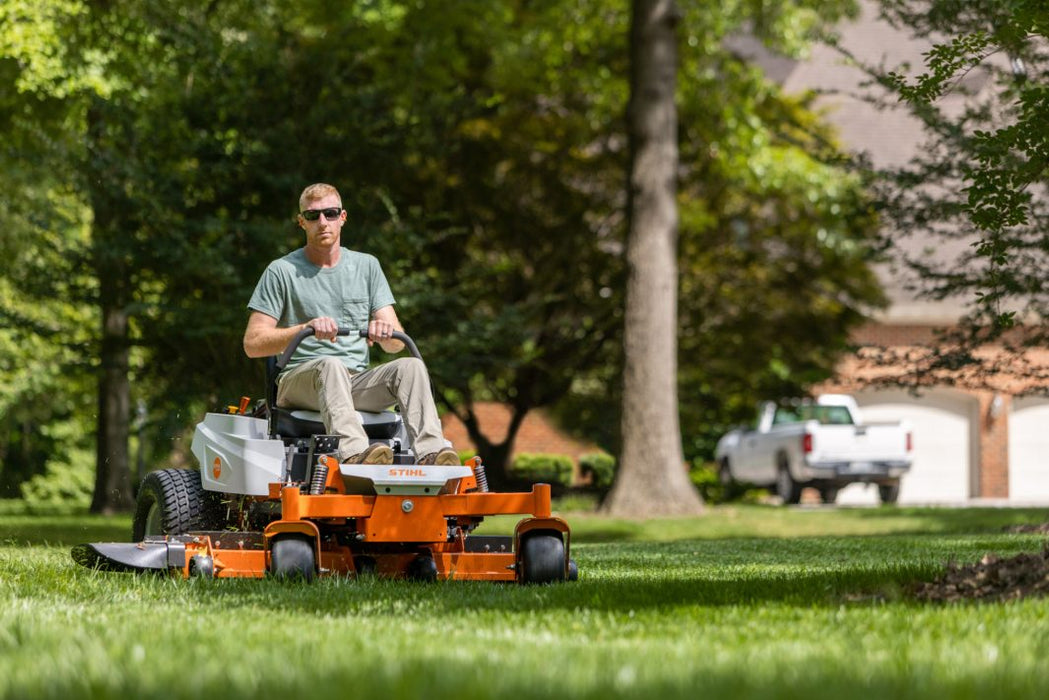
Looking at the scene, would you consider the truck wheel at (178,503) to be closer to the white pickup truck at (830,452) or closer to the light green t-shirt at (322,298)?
the light green t-shirt at (322,298)

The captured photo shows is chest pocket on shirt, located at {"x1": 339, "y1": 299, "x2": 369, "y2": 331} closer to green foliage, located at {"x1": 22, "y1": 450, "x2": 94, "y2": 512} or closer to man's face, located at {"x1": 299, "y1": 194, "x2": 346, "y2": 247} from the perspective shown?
man's face, located at {"x1": 299, "y1": 194, "x2": 346, "y2": 247}

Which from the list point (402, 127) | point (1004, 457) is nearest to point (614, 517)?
point (402, 127)

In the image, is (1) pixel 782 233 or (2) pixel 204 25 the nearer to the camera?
(2) pixel 204 25

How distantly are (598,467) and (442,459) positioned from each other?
1947 cm

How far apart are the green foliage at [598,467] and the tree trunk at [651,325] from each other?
265 inches

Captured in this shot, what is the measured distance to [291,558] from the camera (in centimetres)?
761

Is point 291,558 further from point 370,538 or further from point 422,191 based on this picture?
point 422,191

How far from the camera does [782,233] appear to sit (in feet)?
79.4

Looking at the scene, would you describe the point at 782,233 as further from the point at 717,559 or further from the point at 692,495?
the point at 717,559

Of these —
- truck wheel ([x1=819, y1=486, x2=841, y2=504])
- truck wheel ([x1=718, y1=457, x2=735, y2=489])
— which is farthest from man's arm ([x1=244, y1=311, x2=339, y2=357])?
truck wheel ([x1=718, y1=457, x2=735, y2=489])

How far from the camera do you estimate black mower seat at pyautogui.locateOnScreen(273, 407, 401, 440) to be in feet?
27.6

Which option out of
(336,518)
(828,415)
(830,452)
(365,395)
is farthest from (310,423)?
(828,415)

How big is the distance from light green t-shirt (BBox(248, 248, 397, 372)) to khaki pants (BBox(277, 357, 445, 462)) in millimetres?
276

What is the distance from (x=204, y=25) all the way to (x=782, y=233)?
9.31m
